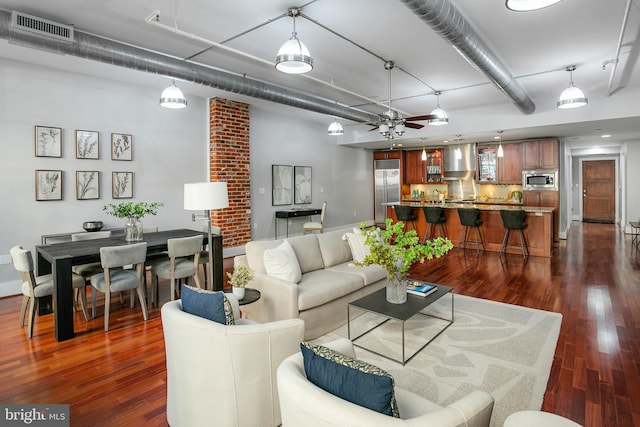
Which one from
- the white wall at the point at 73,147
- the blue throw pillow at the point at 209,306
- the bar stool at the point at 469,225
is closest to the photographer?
the blue throw pillow at the point at 209,306

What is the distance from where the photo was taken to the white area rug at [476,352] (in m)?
2.50

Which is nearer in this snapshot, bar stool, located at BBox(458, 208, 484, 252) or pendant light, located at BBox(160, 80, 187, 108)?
pendant light, located at BBox(160, 80, 187, 108)

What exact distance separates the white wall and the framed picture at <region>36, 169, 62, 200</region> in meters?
0.07

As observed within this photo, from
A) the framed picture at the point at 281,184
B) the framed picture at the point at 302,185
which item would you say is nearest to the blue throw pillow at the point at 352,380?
the framed picture at the point at 281,184

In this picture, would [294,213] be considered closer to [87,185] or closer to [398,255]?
[87,185]

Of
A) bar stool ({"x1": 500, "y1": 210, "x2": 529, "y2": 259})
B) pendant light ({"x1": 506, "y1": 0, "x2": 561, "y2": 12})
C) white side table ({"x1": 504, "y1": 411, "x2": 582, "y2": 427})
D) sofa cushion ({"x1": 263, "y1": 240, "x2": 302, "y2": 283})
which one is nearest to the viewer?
white side table ({"x1": 504, "y1": 411, "x2": 582, "y2": 427})

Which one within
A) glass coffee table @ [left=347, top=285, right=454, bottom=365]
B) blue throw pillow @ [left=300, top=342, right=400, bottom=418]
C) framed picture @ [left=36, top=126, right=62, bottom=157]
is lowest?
glass coffee table @ [left=347, top=285, right=454, bottom=365]

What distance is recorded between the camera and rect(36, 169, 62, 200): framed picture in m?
4.83

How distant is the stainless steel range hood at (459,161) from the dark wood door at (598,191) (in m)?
5.81

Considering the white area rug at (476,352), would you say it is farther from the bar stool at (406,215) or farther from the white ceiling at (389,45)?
the bar stool at (406,215)

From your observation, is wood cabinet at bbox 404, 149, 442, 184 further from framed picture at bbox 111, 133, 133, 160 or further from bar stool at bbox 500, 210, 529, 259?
framed picture at bbox 111, 133, 133, 160

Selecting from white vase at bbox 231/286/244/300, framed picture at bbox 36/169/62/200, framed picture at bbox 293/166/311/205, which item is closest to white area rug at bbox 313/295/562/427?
white vase at bbox 231/286/244/300

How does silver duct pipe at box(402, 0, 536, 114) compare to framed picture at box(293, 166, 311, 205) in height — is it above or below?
above

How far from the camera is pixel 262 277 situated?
340 cm
